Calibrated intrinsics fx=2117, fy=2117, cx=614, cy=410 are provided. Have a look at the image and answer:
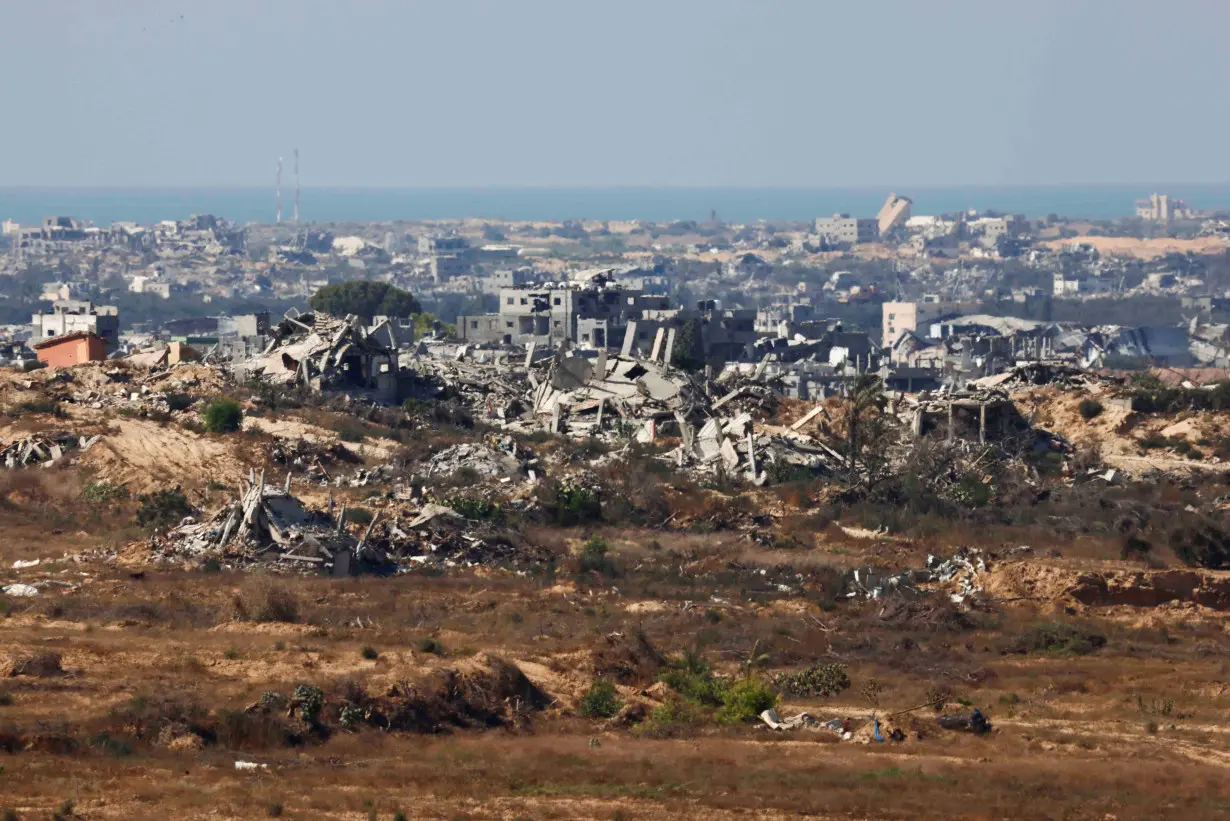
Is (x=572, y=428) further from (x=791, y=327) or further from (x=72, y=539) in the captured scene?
(x=791, y=327)

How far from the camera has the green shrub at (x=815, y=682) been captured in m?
25.7

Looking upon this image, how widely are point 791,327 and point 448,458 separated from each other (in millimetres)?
69891

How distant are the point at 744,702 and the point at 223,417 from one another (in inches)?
858

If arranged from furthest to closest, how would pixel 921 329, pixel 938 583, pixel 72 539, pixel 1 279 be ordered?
pixel 1 279 → pixel 921 329 → pixel 72 539 → pixel 938 583

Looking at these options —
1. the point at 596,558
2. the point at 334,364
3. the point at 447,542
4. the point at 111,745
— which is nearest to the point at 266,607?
the point at 447,542

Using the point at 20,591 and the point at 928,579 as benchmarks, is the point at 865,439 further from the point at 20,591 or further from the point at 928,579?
the point at 20,591

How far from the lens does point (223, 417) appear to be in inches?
1722

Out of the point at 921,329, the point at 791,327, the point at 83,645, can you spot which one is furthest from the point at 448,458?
the point at 921,329

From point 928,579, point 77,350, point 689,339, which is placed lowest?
point 689,339

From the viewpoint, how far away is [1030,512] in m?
38.4

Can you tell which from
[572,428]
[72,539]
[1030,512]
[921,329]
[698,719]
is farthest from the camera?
[921,329]

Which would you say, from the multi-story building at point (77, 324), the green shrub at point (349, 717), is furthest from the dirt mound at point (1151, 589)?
the multi-story building at point (77, 324)

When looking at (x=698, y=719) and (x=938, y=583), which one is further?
(x=938, y=583)

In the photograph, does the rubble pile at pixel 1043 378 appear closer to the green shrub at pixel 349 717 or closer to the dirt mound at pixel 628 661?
the dirt mound at pixel 628 661
